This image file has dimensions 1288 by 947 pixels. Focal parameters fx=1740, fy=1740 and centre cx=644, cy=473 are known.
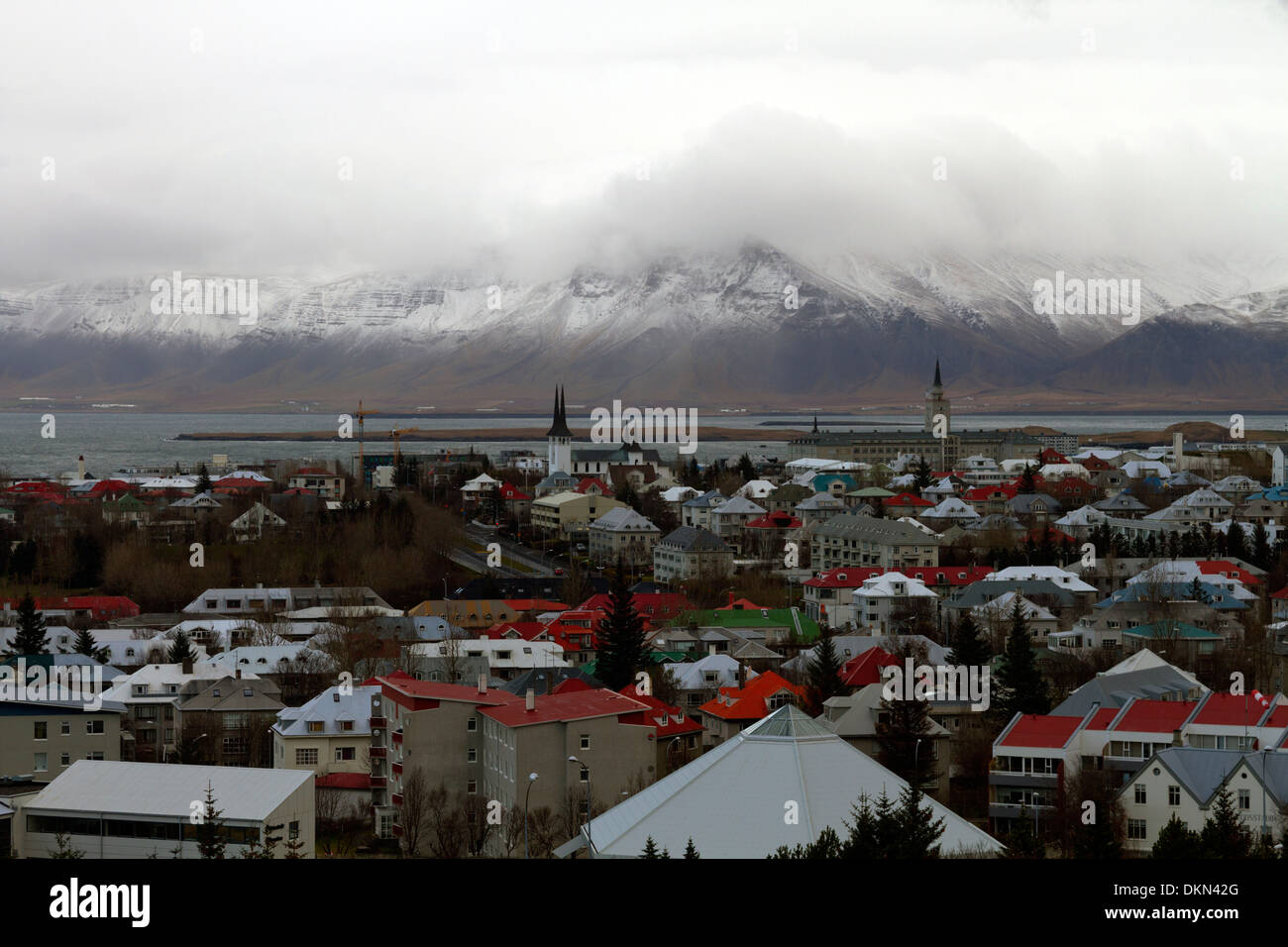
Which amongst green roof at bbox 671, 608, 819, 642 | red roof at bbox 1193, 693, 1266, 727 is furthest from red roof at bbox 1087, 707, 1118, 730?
green roof at bbox 671, 608, 819, 642


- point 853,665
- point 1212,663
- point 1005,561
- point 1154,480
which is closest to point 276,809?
point 853,665

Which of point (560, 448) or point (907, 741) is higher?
point (560, 448)

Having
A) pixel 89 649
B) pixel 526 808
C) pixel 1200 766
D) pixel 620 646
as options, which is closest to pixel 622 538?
pixel 89 649

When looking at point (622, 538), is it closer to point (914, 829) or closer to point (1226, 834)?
point (1226, 834)

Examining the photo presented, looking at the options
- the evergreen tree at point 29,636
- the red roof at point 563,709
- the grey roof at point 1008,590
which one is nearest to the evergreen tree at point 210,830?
the red roof at point 563,709
